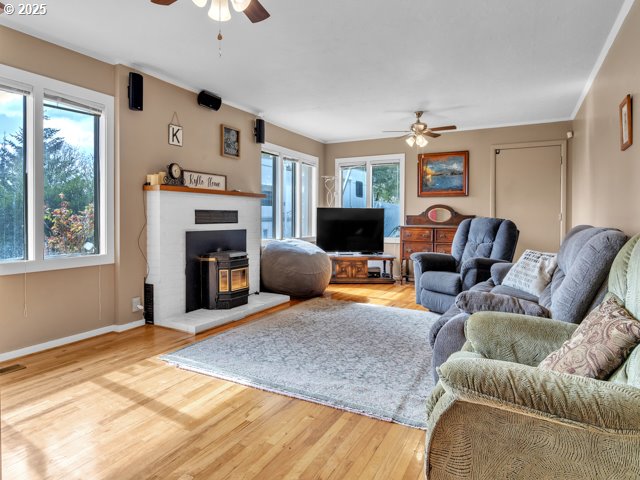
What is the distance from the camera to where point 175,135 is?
4105 millimetres

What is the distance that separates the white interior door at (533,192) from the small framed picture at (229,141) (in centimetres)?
383

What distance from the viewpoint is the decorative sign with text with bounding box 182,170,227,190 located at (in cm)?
418

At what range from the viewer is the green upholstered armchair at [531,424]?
964 millimetres

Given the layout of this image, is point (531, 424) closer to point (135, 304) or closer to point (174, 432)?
point (174, 432)

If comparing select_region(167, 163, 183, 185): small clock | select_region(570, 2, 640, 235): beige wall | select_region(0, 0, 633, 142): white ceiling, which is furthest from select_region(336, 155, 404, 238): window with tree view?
select_region(167, 163, 183, 185): small clock

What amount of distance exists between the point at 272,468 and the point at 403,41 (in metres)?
3.04

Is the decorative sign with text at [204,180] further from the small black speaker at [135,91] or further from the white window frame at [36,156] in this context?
the white window frame at [36,156]

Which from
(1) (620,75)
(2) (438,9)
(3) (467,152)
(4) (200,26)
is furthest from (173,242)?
(3) (467,152)

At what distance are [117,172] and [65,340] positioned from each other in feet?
4.93

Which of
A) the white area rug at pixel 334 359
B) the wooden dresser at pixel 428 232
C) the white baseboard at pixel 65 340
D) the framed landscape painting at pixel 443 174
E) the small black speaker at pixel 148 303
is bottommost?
the white area rug at pixel 334 359

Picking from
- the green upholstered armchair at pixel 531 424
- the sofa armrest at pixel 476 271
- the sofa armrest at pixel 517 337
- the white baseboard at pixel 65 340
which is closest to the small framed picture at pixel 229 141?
the white baseboard at pixel 65 340

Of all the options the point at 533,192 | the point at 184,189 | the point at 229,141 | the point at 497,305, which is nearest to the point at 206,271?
the point at 184,189

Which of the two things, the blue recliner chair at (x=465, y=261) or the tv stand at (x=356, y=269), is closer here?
the blue recliner chair at (x=465, y=261)

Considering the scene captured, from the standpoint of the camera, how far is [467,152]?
6094 millimetres
